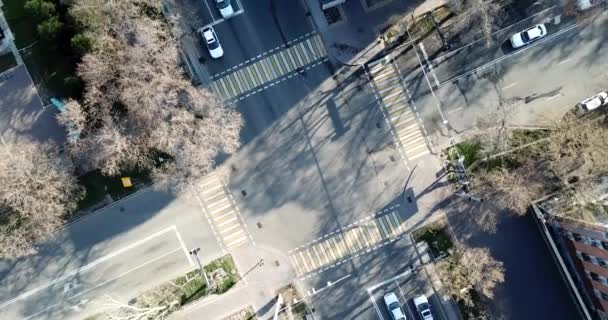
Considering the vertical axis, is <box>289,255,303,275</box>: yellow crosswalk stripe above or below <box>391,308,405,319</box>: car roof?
above

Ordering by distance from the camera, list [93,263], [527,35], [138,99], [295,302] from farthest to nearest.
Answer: [527,35] < [295,302] < [93,263] < [138,99]

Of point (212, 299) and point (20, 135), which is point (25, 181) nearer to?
point (20, 135)

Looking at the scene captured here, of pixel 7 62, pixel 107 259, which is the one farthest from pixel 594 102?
pixel 7 62

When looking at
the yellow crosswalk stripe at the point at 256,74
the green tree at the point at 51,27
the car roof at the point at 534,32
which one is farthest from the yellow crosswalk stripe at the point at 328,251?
the green tree at the point at 51,27

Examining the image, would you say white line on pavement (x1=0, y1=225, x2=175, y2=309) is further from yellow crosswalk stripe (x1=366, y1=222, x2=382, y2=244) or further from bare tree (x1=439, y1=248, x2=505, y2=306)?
bare tree (x1=439, y1=248, x2=505, y2=306)

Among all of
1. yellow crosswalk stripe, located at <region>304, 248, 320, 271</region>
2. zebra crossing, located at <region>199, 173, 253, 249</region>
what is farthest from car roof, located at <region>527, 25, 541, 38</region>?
zebra crossing, located at <region>199, 173, 253, 249</region>

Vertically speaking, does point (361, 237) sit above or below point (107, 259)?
below

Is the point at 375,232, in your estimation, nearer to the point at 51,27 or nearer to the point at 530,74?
the point at 530,74
